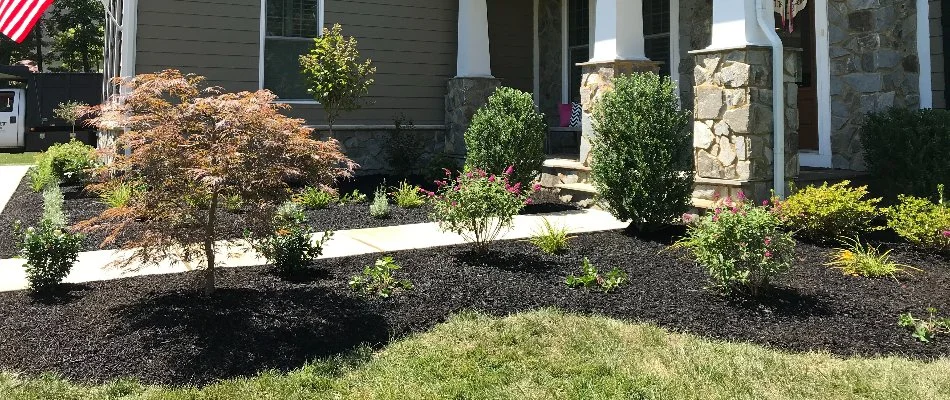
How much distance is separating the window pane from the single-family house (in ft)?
0.06

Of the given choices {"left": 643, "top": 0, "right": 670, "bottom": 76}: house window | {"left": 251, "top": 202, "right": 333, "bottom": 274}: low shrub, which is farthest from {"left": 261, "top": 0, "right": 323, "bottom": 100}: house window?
{"left": 251, "top": 202, "right": 333, "bottom": 274}: low shrub

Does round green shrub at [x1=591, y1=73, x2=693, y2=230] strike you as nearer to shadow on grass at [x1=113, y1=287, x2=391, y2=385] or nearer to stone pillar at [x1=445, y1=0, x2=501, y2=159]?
shadow on grass at [x1=113, y1=287, x2=391, y2=385]

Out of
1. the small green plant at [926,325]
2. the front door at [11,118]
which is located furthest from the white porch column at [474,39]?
the front door at [11,118]

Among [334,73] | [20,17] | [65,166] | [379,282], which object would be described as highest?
[20,17]

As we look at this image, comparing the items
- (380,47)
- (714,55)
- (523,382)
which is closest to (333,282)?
(523,382)

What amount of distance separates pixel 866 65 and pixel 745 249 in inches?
185

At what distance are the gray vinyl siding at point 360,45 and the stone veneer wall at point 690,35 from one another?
3.48 metres

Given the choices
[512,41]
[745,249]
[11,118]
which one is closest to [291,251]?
[745,249]

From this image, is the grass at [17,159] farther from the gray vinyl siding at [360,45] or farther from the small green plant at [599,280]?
the small green plant at [599,280]

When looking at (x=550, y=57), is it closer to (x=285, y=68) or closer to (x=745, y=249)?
(x=285, y=68)

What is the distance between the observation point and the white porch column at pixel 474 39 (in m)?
10.3

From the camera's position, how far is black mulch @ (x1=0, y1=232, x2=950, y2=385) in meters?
3.51

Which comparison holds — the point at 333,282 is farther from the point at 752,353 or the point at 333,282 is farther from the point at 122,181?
the point at 752,353

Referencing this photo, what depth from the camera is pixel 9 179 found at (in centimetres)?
1102
